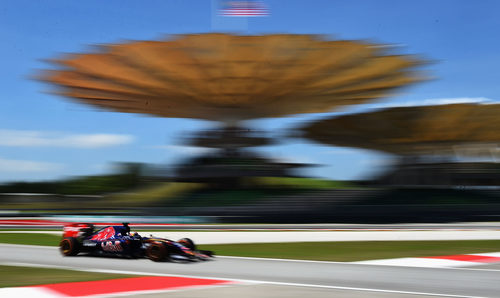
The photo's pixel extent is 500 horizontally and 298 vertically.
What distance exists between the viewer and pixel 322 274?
30.6 ft

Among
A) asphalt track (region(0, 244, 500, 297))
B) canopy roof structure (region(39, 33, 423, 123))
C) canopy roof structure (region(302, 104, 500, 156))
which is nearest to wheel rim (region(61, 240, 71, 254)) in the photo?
asphalt track (region(0, 244, 500, 297))

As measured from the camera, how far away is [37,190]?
83500mm

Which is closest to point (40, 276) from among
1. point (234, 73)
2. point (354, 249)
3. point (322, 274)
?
point (322, 274)

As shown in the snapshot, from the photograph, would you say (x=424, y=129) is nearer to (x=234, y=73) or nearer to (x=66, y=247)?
(x=234, y=73)

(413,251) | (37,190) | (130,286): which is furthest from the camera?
(37,190)

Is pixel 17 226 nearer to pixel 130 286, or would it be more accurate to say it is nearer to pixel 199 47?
pixel 199 47

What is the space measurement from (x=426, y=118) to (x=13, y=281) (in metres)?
36.5

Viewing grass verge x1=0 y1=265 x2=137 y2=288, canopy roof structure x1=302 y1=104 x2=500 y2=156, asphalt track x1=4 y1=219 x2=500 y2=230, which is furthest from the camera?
canopy roof structure x1=302 y1=104 x2=500 y2=156

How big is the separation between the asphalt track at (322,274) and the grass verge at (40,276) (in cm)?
65

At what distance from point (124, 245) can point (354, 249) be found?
665 cm

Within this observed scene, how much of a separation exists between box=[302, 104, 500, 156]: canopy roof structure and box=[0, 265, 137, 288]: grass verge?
34546mm

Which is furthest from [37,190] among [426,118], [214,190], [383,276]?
[383,276]

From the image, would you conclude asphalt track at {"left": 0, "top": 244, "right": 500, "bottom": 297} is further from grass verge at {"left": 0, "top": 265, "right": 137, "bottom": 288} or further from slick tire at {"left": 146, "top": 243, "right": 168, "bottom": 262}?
grass verge at {"left": 0, "top": 265, "right": 137, "bottom": 288}

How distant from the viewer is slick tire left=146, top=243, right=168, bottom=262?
11070mm
